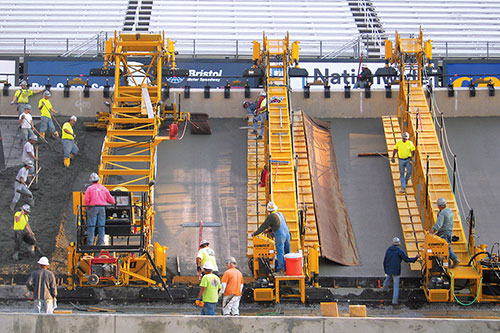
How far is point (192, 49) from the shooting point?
3534cm

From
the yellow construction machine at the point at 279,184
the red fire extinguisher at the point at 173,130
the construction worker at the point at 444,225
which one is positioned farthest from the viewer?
the red fire extinguisher at the point at 173,130

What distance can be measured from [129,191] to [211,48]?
18.0 metres

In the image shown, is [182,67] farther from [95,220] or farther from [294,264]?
[294,264]

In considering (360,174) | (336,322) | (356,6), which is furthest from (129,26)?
(336,322)

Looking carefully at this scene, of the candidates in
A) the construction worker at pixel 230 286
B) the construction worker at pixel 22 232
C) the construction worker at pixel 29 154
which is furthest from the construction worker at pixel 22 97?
the construction worker at pixel 230 286

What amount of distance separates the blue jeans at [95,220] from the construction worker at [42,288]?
8.63 ft

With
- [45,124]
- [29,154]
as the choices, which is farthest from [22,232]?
[45,124]

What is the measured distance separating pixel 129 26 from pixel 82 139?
14200 mm

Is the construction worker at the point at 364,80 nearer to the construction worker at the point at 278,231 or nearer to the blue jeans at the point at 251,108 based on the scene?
the blue jeans at the point at 251,108

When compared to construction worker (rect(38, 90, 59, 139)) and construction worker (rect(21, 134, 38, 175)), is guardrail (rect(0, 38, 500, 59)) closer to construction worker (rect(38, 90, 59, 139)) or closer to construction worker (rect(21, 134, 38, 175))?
construction worker (rect(38, 90, 59, 139))

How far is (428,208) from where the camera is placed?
1967 cm

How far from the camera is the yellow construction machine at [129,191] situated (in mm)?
17188

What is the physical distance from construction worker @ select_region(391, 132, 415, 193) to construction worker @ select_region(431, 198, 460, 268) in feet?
10.8

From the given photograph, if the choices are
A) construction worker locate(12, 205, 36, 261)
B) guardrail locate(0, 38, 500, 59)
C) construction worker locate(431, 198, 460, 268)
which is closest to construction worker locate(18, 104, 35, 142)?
construction worker locate(12, 205, 36, 261)
